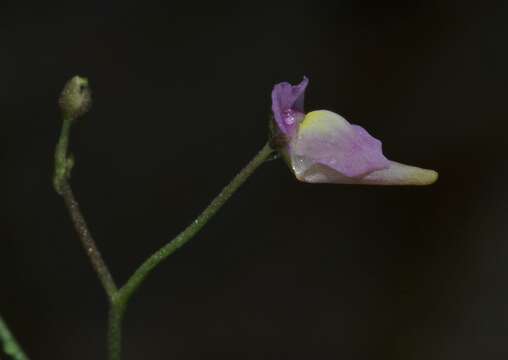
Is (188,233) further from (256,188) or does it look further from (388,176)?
(256,188)

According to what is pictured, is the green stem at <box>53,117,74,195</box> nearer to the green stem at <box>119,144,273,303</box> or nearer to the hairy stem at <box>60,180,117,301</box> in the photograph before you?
the hairy stem at <box>60,180,117,301</box>

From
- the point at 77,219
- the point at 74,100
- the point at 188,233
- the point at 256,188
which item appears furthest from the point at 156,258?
the point at 256,188

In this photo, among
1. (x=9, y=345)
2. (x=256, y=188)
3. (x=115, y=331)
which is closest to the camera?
(x=9, y=345)

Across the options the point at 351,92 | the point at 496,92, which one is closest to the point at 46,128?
the point at 351,92

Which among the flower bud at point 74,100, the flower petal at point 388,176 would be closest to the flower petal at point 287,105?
the flower petal at point 388,176

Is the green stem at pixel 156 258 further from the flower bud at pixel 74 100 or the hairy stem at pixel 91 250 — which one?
the flower bud at pixel 74 100

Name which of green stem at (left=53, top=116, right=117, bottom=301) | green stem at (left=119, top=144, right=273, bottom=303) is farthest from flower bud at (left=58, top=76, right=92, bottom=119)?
green stem at (left=119, top=144, right=273, bottom=303)
